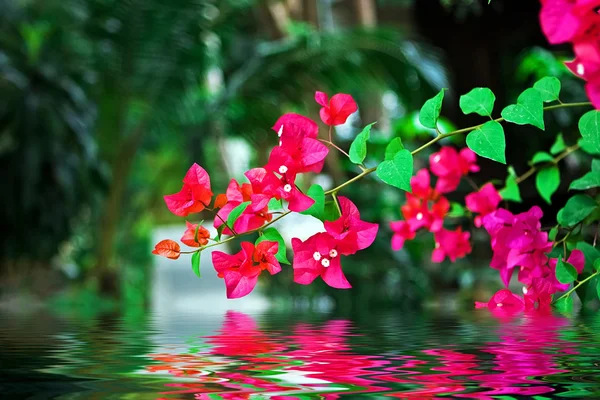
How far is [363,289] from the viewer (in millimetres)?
4316

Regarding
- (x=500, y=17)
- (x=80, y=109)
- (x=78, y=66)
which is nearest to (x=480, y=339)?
(x=500, y=17)

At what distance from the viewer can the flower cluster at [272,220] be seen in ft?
2.28

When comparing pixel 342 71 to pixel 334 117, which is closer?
pixel 334 117

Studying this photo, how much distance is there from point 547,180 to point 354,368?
581 millimetres

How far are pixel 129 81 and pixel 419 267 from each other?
190cm

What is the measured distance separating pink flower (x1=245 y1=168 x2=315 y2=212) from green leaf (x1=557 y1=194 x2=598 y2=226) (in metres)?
0.33

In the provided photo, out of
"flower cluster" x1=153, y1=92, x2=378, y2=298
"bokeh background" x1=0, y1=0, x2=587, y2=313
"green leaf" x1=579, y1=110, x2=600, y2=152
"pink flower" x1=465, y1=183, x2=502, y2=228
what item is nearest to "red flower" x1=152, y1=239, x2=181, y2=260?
"flower cluster" x1=153, y1=92, x2=378, y2=298

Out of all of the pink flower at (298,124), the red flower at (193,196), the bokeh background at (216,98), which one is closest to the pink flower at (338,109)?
the pink flower at (298,124)

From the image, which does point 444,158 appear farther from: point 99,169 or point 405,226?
point 99,169

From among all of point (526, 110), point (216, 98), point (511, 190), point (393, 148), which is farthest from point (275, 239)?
point (216, 98)

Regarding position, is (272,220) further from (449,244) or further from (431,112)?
(449,244)

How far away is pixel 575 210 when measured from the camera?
859mm

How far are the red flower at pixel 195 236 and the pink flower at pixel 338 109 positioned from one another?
0.51 ft

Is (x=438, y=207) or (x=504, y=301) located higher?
(x=438, y=207)
